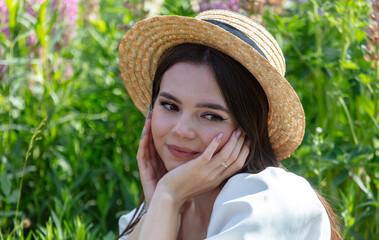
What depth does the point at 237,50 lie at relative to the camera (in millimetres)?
1962

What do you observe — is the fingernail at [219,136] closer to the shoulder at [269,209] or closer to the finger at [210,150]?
the finger at [210,150]

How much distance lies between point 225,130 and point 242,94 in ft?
0.44

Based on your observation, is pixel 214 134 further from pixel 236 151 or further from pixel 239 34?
pixel 239 34

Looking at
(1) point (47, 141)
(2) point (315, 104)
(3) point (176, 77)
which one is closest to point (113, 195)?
(1) point (47, 141)

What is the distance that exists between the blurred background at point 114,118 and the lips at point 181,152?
736 mm

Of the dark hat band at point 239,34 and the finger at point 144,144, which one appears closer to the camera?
the dark hat band at point 239,34

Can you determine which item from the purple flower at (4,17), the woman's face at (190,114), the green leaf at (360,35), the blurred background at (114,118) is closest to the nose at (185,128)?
the woman's face at (190,114)

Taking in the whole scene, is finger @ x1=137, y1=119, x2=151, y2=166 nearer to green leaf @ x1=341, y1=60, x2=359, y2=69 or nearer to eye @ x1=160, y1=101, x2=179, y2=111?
eye @ x1=160, y1=101, x2=179, y2=111

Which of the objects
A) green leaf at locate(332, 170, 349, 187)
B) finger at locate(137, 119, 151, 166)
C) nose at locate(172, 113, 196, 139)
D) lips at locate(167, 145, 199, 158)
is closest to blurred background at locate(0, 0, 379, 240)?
green leaf at locate(332, 170, 349, 187)

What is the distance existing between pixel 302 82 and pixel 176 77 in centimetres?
198

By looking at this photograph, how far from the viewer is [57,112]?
3.56 m

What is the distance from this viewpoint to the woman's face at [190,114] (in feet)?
6.52

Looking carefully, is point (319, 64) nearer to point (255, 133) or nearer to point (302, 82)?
point (302, 82)

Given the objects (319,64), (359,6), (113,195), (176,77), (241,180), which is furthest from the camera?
(113,195)
